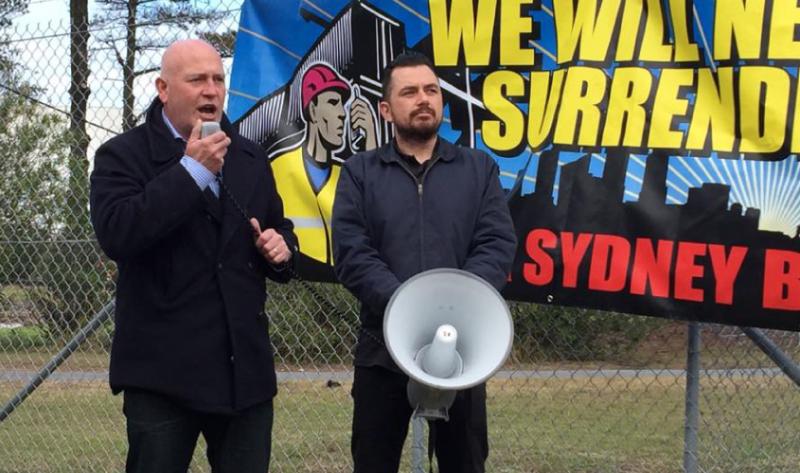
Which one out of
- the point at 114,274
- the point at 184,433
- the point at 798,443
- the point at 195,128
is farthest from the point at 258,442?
the point at 798,443

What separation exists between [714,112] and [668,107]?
17 cm

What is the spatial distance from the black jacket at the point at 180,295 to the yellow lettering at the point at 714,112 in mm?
1793

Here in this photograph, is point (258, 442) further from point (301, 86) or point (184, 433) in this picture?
point (301, 86)

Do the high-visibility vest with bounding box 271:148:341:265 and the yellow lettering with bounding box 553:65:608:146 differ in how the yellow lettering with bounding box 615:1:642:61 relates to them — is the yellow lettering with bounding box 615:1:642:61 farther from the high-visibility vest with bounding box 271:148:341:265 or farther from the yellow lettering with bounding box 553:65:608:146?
the high-visibility vest with bounding box 271:148:341:265

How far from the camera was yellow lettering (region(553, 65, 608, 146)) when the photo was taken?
389 cm

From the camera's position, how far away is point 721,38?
12.1ft

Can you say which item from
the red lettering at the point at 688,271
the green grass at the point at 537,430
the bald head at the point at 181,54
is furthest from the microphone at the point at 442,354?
the green grass at the point at 537,430

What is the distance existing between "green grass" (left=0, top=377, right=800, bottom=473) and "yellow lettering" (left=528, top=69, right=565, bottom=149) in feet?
6.73

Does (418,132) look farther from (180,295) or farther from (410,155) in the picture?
(180,295)

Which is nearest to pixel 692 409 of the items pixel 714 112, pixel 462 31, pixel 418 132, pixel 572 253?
pixel 572 253

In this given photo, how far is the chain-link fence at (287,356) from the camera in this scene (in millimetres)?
5359

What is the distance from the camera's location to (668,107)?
3791mm

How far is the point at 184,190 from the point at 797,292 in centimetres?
226

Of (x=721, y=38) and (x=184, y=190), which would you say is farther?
(x=721, y=38)
